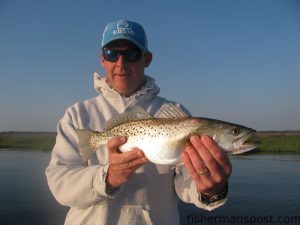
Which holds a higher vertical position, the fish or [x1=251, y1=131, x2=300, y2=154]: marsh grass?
the fish

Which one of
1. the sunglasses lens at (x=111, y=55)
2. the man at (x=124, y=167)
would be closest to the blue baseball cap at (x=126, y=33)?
the man at (x=124, y=167)

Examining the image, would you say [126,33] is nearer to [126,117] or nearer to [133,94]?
[133,94]

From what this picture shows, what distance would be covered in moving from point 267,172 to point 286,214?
25.6 ft

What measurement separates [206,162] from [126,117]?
1.19 meters

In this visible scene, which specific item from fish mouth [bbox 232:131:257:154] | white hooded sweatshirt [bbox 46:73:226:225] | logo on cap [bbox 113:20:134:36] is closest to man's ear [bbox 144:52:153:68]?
logo on cap [bbox 113:20:134:36]

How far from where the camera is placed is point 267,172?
19.7 meters

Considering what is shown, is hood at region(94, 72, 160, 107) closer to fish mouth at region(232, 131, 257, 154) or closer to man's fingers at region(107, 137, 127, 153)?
man's fingers at region(107, 137, 127, 153)

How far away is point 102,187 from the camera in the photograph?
3727mm

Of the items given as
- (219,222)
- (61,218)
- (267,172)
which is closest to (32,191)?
(61,218)

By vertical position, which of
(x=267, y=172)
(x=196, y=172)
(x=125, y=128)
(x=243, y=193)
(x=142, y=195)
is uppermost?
(x=125, y=128)

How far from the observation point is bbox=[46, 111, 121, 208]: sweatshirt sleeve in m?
3.82

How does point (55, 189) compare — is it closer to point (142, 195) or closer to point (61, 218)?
point (142, 195)

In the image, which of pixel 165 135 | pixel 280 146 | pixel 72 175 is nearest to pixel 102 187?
pixel 72 175

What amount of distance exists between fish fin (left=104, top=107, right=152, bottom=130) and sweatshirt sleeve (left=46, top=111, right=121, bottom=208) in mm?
495
